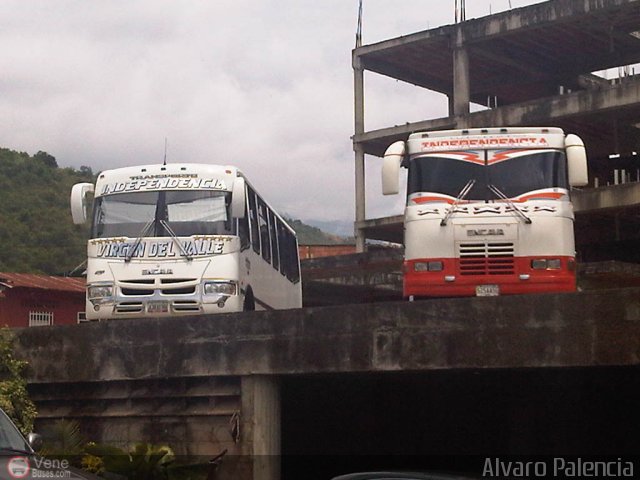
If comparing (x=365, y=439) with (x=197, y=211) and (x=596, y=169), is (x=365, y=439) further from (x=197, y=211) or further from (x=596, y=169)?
(x=596, y=169)

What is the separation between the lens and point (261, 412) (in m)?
15.5

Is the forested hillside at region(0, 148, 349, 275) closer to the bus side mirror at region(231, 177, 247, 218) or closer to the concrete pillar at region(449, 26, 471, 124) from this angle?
the concrete pillar at region(449, 26, 471, 124)

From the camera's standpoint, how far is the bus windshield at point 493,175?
1686 cm

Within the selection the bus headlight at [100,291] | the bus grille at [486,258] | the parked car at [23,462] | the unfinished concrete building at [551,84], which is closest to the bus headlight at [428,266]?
the bus grille at [486,258]

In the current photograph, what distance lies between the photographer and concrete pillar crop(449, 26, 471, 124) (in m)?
46.2

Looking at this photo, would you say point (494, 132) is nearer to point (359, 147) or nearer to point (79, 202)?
point (79, 202)

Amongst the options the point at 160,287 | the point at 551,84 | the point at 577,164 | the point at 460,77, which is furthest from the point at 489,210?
the point at 551,84

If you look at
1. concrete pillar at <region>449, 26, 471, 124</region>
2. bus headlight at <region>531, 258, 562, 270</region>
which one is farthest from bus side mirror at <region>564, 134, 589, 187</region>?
concrete pillar at <region>449, 26, 471, 124</region>

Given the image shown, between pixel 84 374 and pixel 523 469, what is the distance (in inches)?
271

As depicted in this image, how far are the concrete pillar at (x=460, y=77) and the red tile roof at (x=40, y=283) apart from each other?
1787cm

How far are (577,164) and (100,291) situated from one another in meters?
8.15

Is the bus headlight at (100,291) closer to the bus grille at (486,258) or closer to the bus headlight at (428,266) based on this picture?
the bus headlight at (428,266)

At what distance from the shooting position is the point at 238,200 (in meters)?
18.3

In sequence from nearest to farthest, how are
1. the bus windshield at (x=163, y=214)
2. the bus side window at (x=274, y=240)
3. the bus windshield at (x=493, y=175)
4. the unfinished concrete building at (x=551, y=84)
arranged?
the bus windshield at (x=493, y=175) → the bus windshield at (x=163, y=214) → the bus side window at (x=274, y=240) → the unfinished concrete building at (x=551, y=84)
